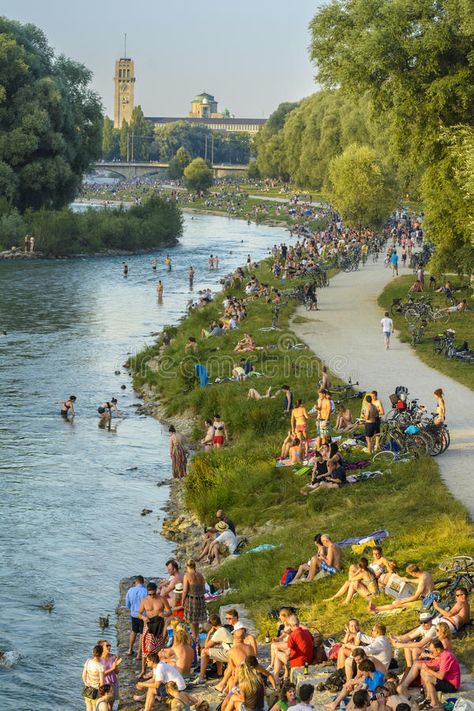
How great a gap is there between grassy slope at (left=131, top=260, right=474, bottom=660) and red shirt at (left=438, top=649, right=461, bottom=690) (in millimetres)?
1066

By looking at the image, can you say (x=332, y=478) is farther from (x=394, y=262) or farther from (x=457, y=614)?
(x=394, y=262)

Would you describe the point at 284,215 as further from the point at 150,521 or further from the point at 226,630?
the point at 226,630

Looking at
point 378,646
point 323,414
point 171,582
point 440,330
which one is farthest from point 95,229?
point 378,646

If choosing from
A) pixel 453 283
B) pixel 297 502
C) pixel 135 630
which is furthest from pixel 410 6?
pixel 135 630

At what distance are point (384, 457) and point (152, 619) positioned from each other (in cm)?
838

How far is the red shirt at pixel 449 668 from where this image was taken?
12.9 meters

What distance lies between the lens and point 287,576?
58.5 ft

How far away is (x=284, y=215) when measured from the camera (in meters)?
126

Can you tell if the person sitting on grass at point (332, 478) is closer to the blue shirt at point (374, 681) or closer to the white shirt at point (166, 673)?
the white shirt at point (166, 673)

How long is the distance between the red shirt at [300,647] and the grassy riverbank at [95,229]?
65457 mm

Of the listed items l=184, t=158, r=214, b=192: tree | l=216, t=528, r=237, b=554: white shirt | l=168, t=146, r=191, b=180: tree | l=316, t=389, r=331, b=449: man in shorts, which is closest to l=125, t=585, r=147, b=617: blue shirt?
l=216, t=528, r=237, b=554: white shirt

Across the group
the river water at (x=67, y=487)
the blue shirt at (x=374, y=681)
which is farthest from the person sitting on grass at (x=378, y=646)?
the river water at (x=67, y=487)

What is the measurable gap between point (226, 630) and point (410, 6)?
2710 centimetres

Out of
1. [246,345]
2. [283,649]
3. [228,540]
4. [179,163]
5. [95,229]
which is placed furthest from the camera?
[179,163]
